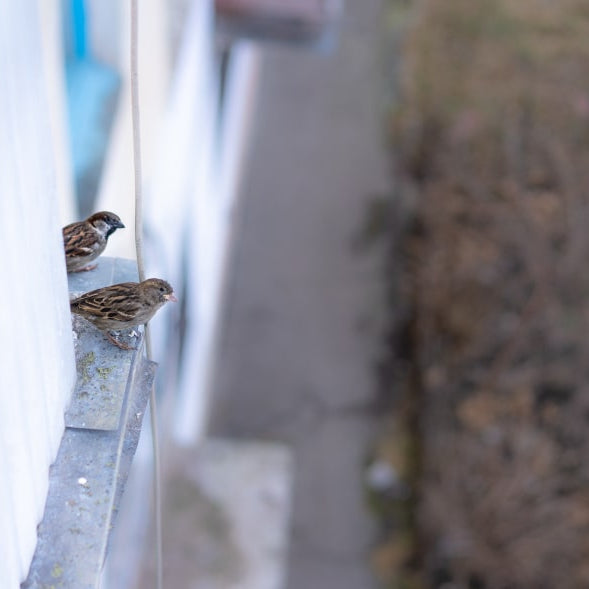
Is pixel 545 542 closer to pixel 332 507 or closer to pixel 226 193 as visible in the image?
pixel 332 507

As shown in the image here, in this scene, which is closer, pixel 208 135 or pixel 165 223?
pixel 165 223

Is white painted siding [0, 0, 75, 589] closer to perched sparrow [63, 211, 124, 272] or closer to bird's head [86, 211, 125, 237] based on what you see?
perched sparrow [63, 211, 124, 272]

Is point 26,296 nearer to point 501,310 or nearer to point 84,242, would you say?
point 84,242

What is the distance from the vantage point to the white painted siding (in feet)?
3.95

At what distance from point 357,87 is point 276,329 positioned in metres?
5.71

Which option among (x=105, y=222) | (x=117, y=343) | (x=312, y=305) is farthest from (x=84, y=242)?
(x=312, y=305)

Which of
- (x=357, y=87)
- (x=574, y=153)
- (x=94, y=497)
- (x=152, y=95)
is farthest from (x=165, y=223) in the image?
(x=357, y=87)

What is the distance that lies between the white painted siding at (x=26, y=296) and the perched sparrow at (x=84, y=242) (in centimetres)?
50

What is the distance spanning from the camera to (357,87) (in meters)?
13.6

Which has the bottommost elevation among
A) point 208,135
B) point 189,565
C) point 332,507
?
point 332,507

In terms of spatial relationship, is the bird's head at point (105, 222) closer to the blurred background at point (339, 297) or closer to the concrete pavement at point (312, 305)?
the blurred background at point (339, 297)

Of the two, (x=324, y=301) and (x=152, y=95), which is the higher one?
(x=152, y=95)

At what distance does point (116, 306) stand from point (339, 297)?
843 cm

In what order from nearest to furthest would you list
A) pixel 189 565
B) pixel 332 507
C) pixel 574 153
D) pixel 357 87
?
pixel 189 565
pixel 332 507
pixel 574 153
pixel 357 87
